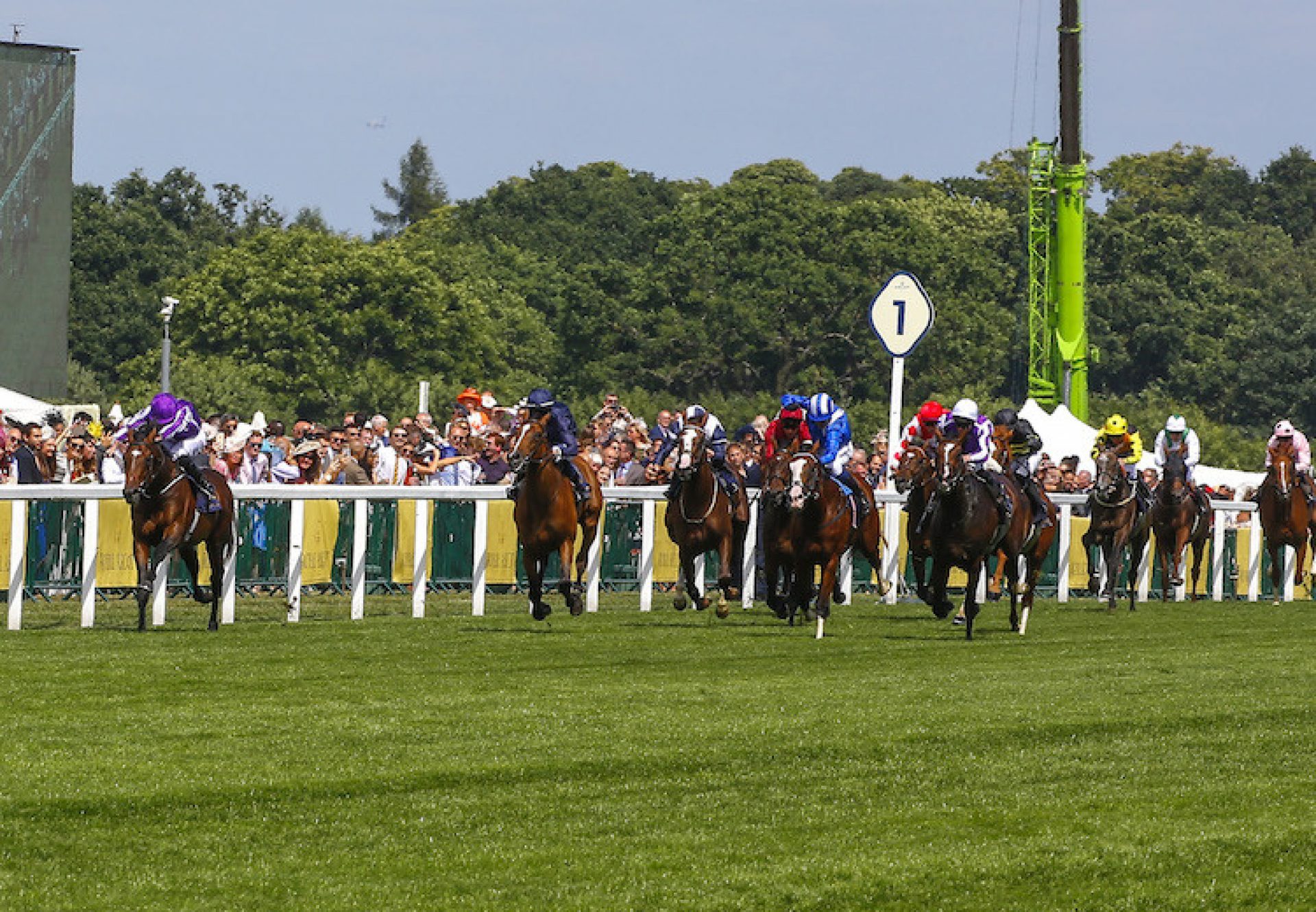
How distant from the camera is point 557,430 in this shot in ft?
56.1

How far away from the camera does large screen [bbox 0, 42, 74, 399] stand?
176 feet

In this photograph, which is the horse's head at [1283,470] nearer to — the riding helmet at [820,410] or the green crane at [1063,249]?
the riding helmet at [820,410]

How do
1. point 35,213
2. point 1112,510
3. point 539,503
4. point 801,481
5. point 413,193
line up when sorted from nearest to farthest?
point 801,481 < point 539,503 < point 1112,510 < point 35,213 < point 413,193

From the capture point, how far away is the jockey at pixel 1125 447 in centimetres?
2302

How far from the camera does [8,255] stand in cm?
5634

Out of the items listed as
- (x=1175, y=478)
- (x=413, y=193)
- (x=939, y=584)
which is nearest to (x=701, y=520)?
(x=939, y=584)

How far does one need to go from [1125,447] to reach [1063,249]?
30.7 metres

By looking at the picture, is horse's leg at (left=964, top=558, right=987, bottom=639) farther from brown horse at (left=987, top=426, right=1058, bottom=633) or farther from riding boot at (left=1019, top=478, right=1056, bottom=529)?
→ riding boot at (left=1019, top=478, right=1056, bottom=529)

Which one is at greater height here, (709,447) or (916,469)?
(709,447)

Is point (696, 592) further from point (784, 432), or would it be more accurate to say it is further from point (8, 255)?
point (8, 255)

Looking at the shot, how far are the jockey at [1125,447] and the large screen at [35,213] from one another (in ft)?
118

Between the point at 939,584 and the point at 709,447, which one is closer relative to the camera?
the point at 939,584

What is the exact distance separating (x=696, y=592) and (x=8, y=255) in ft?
134

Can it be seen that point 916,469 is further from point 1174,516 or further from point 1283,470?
point 1283,470
